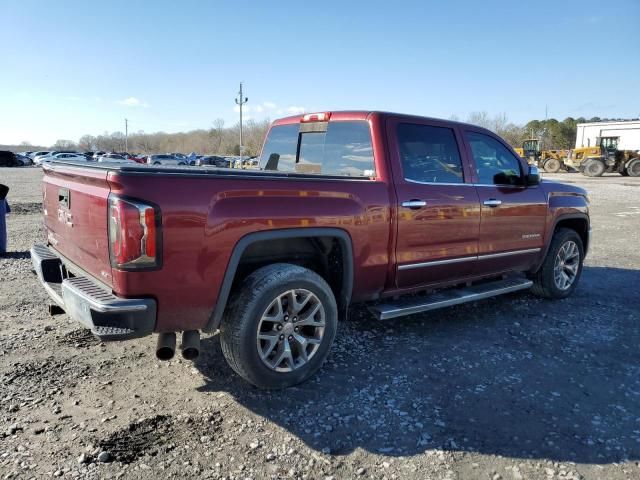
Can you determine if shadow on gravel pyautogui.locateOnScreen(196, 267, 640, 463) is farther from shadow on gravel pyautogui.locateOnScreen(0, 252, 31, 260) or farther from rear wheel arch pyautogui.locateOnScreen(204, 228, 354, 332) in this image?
shadow on gravel pyautogui.locateOnScreen(0, 252, 31, 260)

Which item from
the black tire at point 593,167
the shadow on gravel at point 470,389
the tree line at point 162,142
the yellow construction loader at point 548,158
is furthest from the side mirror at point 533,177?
the tree line at point 162,142

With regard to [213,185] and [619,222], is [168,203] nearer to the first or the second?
[213,185]

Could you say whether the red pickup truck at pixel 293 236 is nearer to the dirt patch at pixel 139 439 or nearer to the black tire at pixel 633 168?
the dirt patch at pixel 139 439

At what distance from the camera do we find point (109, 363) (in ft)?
12.4

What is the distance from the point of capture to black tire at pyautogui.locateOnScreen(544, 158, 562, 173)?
37.8m

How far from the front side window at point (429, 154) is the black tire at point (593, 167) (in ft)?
111

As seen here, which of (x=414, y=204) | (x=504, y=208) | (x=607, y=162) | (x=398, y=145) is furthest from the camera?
(x=607, y=162)

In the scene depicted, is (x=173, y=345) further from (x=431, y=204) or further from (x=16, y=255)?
(x=16, y=255)

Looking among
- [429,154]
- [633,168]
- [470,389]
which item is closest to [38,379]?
[470,389]

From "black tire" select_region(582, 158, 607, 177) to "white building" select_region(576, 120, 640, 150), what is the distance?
17707 mm

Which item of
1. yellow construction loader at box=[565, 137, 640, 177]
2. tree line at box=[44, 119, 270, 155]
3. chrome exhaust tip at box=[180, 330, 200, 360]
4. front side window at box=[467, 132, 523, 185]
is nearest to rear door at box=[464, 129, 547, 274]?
front side window at box=[467, 132, 523, 185]

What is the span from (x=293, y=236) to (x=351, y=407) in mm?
1217

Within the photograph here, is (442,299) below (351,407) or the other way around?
the other way around

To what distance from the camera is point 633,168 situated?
110 feet
